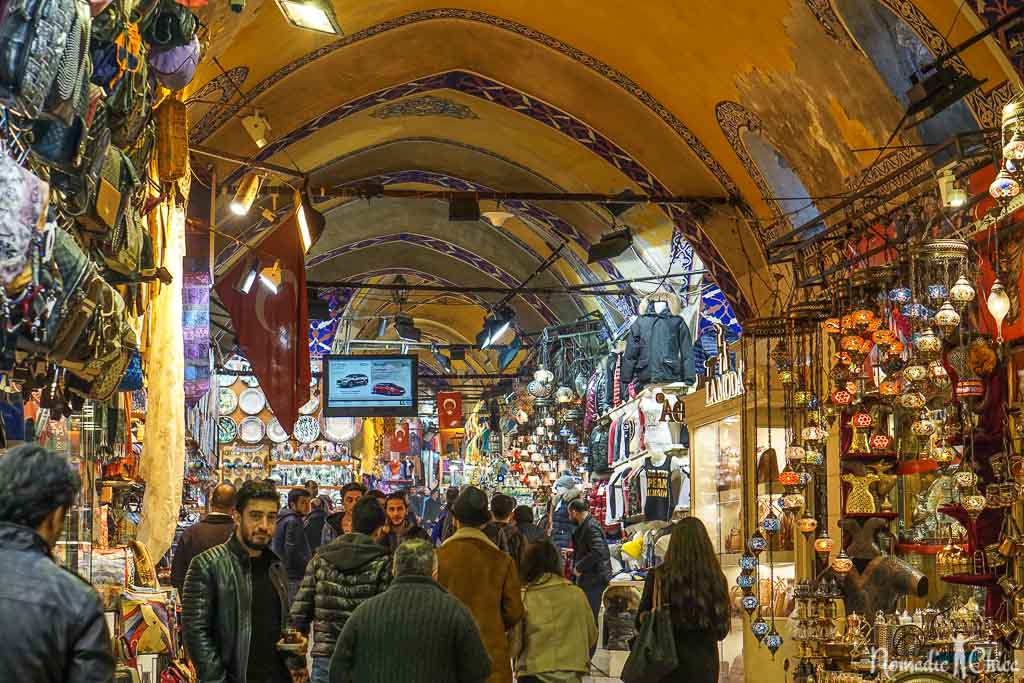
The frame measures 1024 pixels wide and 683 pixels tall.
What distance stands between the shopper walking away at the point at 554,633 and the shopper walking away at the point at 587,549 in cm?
446

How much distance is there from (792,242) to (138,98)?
6096 millimetres

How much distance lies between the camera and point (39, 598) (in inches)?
113

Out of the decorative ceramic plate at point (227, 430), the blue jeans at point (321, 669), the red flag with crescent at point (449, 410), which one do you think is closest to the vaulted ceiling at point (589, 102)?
the blue jeans at point (321, 669)

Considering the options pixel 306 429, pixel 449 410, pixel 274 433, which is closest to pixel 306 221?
pixel 274 433

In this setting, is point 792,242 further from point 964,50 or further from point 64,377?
point 64,377

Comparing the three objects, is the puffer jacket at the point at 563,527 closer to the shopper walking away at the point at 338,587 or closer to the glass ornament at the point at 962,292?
the glass ornament at the point at 962,292

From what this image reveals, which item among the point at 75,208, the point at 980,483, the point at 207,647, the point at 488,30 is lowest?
the point at 207,647

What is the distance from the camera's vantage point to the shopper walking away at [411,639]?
15.9 feet

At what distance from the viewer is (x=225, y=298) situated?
11906 millimetres

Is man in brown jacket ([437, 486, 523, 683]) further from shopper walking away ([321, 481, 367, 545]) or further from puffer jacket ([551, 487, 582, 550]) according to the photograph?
puffer jacket ([551, 487, 582, 550])

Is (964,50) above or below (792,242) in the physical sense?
above

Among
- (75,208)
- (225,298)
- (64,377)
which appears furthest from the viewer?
(225,298)

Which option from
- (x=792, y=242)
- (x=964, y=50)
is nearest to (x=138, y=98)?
(x=964, y=50)

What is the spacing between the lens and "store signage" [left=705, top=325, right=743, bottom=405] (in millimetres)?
13066
